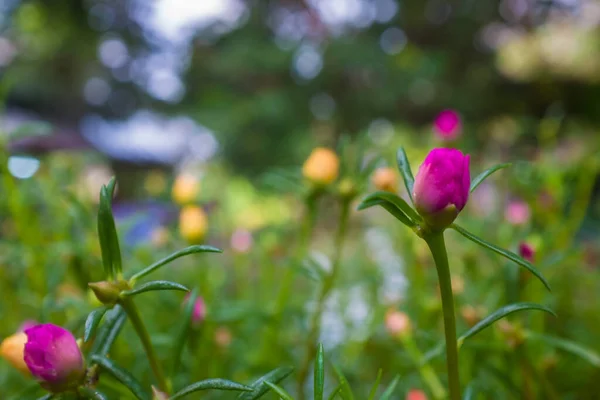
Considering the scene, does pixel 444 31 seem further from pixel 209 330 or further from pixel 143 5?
pixel 209 330

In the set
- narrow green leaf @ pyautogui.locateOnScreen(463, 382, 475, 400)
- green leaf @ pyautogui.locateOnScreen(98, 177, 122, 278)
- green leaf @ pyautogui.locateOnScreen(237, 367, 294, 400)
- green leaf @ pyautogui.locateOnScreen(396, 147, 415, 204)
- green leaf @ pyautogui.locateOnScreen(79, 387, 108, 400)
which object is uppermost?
green leaf @ pyautogui.locateOnScreen(396, 147, 415, 204)

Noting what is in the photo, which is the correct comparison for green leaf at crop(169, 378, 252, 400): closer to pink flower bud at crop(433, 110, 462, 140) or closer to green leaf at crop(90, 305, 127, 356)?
green leaf at crop(90, 305, 127, 356)

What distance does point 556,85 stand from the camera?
282 centimetres

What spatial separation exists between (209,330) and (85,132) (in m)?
3.19

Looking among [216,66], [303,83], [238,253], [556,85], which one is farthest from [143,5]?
[238,253]

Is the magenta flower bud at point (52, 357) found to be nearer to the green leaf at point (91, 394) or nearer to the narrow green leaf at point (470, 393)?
the green leaf at point (91, 394)

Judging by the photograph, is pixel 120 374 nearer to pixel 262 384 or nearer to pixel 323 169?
pixel 262 384

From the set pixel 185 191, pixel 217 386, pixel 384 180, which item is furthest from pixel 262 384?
pixel 185 191

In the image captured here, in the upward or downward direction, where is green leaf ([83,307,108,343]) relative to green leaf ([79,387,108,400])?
upward

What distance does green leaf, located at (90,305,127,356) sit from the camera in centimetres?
19

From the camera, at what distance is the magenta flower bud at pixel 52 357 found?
16cm

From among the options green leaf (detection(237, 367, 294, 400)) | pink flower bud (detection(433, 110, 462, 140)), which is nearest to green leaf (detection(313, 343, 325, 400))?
green leaf (detection(237, 367, 294, 400))

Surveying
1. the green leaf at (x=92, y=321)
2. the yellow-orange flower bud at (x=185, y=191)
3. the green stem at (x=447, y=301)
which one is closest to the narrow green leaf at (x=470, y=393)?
the green stem at (x=447, y=301)

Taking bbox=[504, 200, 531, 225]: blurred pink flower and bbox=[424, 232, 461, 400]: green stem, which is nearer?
bbox=[424, 232, 461, 400]: green stem
